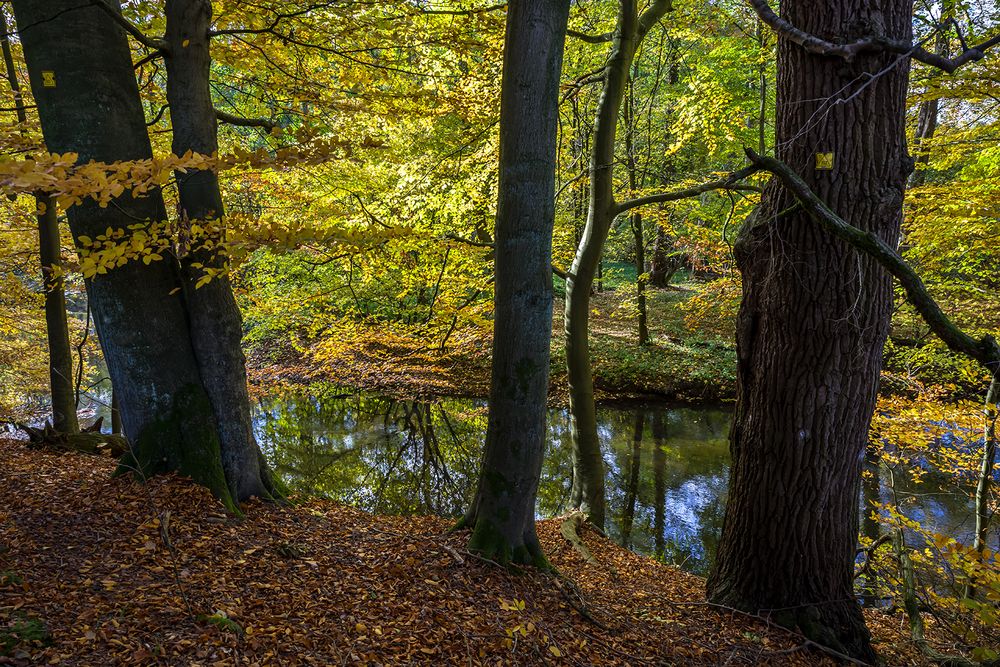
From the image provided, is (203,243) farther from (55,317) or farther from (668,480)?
(668,480)

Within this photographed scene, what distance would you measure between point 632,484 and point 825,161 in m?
7.33

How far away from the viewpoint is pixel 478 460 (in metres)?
10.5

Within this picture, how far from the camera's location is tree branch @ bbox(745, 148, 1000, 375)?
8.21 ft

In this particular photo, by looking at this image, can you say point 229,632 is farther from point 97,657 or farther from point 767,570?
point 767,570

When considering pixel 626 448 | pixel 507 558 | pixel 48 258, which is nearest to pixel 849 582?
pixel 507 558

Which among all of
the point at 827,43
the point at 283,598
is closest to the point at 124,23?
the point at 283,598

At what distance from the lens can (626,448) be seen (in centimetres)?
1099

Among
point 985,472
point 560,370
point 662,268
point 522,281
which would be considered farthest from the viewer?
point 662,268

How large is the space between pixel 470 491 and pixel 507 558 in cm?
556

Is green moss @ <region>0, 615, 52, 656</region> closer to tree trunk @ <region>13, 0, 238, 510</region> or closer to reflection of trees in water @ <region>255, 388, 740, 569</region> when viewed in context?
tree trunk @ <region>13, 0, 238, 510</region>

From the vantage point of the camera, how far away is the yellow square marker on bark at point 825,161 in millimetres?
3338

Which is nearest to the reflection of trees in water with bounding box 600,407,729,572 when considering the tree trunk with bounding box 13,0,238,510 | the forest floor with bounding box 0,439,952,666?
the forest floor with bounding box 0,439,952,666

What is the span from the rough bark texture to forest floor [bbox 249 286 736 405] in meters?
8.44

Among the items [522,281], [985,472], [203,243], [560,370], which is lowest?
[560,370]
